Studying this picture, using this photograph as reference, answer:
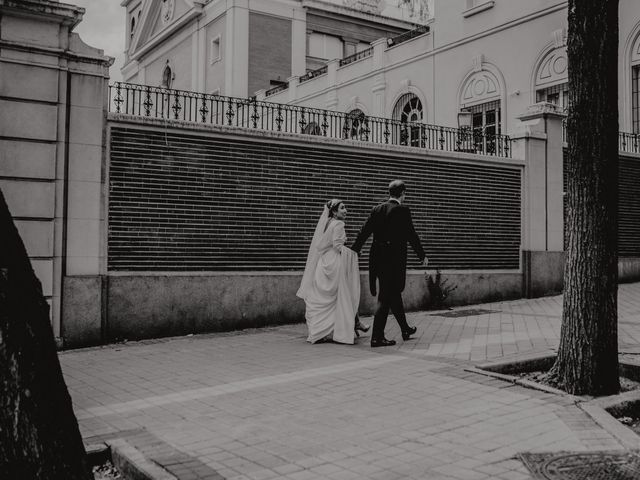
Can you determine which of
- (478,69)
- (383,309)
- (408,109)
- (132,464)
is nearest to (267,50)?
(408,109)

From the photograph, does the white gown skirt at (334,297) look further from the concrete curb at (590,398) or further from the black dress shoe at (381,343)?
the concrete curb at (590,398)

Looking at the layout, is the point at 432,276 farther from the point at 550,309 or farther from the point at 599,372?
the point at 599,372

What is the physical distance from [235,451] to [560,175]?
38.0ft

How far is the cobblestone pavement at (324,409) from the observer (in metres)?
4.08

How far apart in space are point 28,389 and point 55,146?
6.62m

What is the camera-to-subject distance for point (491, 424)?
484 cm

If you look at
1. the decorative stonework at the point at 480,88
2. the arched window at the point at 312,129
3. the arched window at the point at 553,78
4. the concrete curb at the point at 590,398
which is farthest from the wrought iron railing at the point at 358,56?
the concrete curb at the point at 590,398

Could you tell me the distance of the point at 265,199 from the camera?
1041 cm

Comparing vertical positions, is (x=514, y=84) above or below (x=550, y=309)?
above

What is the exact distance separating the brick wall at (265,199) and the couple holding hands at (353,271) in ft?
5.53

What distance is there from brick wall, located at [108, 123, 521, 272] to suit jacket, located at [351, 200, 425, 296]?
8.25 feet

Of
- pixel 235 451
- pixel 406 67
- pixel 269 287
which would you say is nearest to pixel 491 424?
pixel 235 451

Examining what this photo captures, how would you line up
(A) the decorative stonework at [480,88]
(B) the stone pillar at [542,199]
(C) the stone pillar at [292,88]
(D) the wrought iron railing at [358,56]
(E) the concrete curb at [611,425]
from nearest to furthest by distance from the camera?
(E) the concrete curb at [611,425]
(B) the stone pillar at [542,199]
(A) the decorative stonework at [480,88]
(D) the wrought iron railing at [358,56]
(C) the stone pillar at [292,88]

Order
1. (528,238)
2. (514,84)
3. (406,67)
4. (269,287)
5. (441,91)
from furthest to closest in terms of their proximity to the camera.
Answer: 1. (406,67)
2. (441,91)
3. (514,84)
4. (528,238)
5. (269,287)
